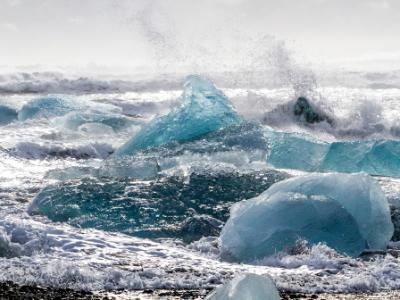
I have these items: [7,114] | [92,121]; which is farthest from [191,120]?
[7,114]

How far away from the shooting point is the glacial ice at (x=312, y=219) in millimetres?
5137

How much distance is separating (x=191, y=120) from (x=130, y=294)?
6620mm

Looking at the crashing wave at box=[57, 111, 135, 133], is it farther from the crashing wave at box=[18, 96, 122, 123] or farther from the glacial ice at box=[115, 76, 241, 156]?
the glacial ice at box=[115, 76, 241, 156]

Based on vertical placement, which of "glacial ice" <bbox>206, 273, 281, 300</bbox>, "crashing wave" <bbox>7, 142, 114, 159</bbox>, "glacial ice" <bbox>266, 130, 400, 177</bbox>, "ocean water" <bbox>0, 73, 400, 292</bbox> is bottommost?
"crashing wave" <bbox>7, 142, 114, 159</bbox>

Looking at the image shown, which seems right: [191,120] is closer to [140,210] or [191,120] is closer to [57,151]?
[57,151]

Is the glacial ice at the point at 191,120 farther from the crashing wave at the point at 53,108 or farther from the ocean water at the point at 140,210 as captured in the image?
the crashing wave at the point at 53,108

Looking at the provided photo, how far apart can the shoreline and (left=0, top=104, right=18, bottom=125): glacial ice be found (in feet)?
34.7

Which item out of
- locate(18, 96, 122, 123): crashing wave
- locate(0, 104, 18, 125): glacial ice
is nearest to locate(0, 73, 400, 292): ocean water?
locate(18, 96, 122, 123): crashing wave

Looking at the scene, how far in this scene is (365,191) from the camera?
5.53m

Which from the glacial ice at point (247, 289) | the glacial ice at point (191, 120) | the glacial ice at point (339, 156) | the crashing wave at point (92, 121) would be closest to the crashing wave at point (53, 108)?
the crashing wave at point (92, 121)

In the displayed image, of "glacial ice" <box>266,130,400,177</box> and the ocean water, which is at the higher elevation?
"glacial ice" <box>266,130,400,177</box>

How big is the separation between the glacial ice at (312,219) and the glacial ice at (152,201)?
53cm

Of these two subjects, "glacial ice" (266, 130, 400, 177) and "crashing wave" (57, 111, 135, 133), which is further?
"crashing wave" (57, 111, 135, 133)

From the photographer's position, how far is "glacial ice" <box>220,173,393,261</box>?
16.9ft
